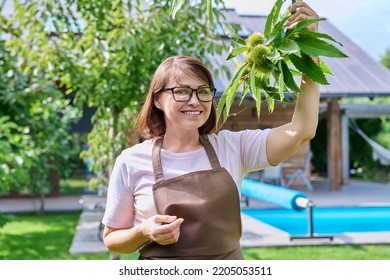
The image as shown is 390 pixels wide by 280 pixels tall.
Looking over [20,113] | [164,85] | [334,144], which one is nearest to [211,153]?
[164,85]

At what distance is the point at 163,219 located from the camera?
105 cm

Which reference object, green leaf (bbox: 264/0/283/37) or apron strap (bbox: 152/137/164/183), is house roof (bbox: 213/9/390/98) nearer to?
apron strap (bbox: 152/137/164/183)

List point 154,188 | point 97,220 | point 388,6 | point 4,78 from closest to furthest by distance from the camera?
point 154,188 → point 388,6 → point 4,78 → point 97,220

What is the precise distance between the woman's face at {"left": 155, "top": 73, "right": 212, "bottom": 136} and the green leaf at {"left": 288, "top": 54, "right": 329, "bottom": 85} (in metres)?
0.21

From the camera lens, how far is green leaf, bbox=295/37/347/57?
3.18ft

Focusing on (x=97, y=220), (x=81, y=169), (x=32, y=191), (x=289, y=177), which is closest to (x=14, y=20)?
(x=97, y=220)

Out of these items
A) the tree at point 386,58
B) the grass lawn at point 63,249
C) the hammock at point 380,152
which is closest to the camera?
the grass lawn at point 63,249

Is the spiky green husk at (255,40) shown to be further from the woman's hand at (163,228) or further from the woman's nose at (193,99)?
the woman's hand at (163,228)

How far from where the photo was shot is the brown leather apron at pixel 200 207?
3.65 feet

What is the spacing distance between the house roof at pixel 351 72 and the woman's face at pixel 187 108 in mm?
5076

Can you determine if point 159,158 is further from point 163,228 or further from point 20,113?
point 20,113

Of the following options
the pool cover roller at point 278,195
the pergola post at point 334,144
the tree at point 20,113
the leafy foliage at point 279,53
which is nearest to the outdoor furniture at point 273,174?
the pergola post at point 334,144
